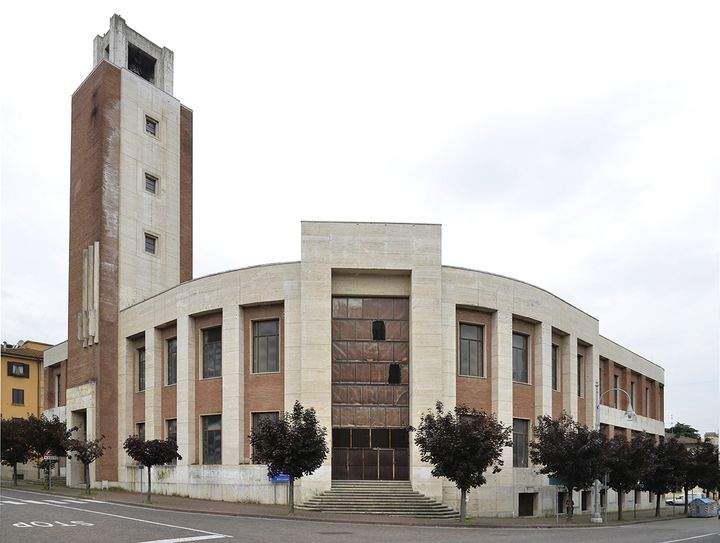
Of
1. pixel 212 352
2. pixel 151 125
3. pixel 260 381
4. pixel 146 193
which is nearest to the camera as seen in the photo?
pixel 260 381

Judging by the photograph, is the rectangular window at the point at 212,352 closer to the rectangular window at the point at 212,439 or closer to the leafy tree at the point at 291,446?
the rectangular window at the point at 212,439

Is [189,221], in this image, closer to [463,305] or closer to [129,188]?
[129,188]

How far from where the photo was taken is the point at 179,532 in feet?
77.9

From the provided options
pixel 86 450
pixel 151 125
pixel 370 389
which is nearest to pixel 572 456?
pixel 370 389

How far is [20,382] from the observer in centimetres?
7919

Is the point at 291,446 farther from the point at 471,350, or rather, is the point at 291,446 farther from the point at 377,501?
the point at 471,350

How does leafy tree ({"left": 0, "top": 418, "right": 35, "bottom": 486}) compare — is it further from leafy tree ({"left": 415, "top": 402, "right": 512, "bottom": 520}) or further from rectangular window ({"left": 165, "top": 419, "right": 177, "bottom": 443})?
leafy tree ({"left": 415, "top": 402, "right": 512, "bottom": 520})

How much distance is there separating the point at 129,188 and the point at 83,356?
38.6 feet

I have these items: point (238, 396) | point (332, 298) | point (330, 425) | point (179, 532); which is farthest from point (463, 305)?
point (179, 532)

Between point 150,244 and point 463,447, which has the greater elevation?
point 150,244

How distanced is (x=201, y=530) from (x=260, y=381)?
55.1 ft

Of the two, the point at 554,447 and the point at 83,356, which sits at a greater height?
the point at 83,356

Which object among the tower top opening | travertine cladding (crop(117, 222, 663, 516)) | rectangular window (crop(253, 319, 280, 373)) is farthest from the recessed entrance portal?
the tower top opening

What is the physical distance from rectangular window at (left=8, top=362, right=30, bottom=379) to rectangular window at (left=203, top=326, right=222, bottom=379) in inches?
1691
